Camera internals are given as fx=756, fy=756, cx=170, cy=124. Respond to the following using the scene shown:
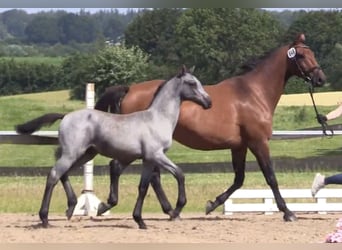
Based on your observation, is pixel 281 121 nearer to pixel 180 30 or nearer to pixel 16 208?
pixel 180 30

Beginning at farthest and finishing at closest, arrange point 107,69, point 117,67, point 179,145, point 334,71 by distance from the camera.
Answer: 1. point 179,145
2. point 117,67
3. point 107,69
4. point 334,71

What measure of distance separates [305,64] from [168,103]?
163 centimetres

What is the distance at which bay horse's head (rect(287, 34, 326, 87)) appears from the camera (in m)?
7.27

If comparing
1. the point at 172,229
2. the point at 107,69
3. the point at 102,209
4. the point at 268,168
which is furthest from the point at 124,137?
the point at 107,69

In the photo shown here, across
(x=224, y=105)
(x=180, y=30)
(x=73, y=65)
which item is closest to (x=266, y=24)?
(x=180, y=30)

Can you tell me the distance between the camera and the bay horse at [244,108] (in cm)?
718

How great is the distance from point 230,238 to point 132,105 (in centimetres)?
199

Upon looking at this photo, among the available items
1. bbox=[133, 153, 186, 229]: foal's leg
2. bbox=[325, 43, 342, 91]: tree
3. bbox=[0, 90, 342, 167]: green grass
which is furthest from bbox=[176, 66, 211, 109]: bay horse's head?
bbox=[0, 90, 342, 167]: green grass

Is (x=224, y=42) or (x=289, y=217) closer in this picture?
(x=289, y=217)

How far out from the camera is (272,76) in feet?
24.5

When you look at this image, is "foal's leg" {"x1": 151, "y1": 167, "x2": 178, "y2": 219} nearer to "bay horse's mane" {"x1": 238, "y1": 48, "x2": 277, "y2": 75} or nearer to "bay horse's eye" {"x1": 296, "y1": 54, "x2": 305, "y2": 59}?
"bay horse's mane" {"x1": 238, "y1": 48, "x2": 277, "y2": 75}

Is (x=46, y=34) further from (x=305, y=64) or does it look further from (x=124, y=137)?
(x=124, y=137)

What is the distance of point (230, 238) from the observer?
588 cm

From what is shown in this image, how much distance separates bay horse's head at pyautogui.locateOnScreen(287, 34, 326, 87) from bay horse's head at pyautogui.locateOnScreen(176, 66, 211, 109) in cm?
129
